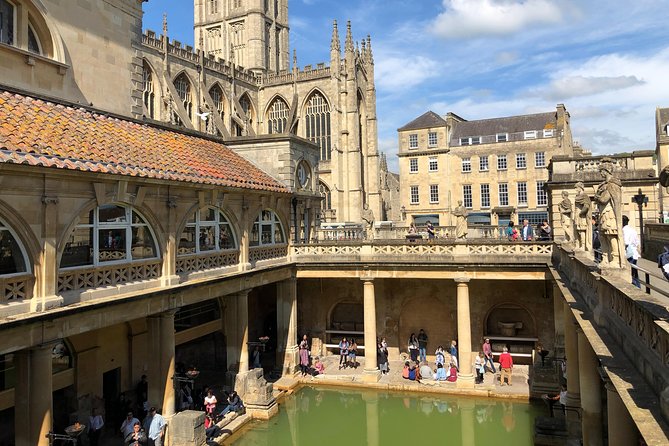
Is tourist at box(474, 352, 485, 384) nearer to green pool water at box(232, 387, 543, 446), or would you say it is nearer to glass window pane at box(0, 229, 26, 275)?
green pool water at box(232, 387, 543, 446)

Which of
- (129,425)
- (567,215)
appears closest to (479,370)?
(567,215)

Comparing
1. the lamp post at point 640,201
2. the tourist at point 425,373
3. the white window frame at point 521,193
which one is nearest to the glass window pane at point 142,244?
the tourist at point 425,373

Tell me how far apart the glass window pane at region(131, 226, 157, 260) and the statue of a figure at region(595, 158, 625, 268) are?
11.6 meters

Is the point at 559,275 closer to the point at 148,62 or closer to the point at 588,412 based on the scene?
the point at 588,412

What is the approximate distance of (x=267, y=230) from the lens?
21891 mm

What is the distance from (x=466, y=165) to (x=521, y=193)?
6.12 m

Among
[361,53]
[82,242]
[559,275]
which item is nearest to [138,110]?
[82,242]

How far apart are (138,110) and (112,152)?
5.97 m

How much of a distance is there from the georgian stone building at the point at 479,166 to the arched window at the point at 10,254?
43.3 meters

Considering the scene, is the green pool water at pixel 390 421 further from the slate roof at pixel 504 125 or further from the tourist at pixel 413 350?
the slate roof at pixel 504 125

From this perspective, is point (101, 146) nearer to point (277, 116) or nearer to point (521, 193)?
point (277, 116)

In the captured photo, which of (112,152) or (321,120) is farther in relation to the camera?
(321,120)

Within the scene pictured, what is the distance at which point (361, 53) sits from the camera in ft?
184

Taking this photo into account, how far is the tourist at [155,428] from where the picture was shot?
14.1 meters
